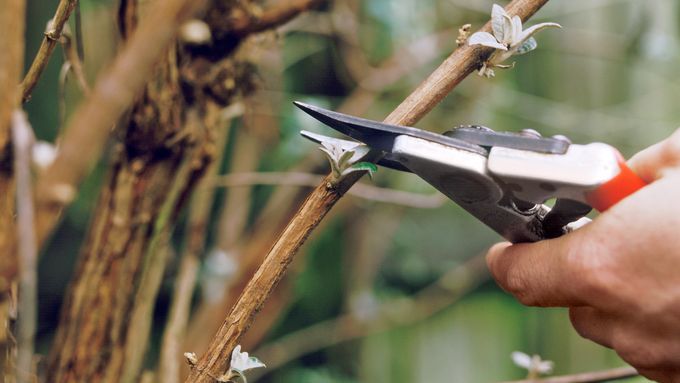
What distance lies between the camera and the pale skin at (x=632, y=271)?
1.28 feet

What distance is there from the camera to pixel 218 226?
3.63ft

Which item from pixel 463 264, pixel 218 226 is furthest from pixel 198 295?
pixel 463 264

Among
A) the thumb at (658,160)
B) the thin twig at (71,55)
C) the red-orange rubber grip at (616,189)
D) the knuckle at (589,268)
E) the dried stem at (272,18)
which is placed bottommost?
the knuckle at (589,268)

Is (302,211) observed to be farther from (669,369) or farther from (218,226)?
(218,226)

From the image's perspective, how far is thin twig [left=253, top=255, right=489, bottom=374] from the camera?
1135 mm

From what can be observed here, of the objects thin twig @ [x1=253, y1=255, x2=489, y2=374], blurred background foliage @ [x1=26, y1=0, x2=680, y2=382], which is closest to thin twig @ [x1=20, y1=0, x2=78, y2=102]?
blurred background foliage @ [x1=26, y1=0, x2=680, y2=382]

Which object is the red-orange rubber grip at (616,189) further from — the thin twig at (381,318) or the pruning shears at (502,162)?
the thin twig at (381,318)

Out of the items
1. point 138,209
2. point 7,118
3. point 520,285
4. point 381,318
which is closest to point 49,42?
point 7,118

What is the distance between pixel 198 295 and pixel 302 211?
29.8 inches

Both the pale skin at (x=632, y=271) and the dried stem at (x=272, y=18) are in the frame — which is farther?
the dried stem at (x=272, y=18)

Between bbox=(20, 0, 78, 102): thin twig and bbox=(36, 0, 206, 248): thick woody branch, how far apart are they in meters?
0.12

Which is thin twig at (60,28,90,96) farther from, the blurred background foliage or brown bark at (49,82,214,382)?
the blurred background foliage

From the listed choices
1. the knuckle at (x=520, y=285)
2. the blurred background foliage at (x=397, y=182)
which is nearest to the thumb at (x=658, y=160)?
the knuckle at (x=520, y=285)

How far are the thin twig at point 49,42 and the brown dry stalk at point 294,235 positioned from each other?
198 mm
